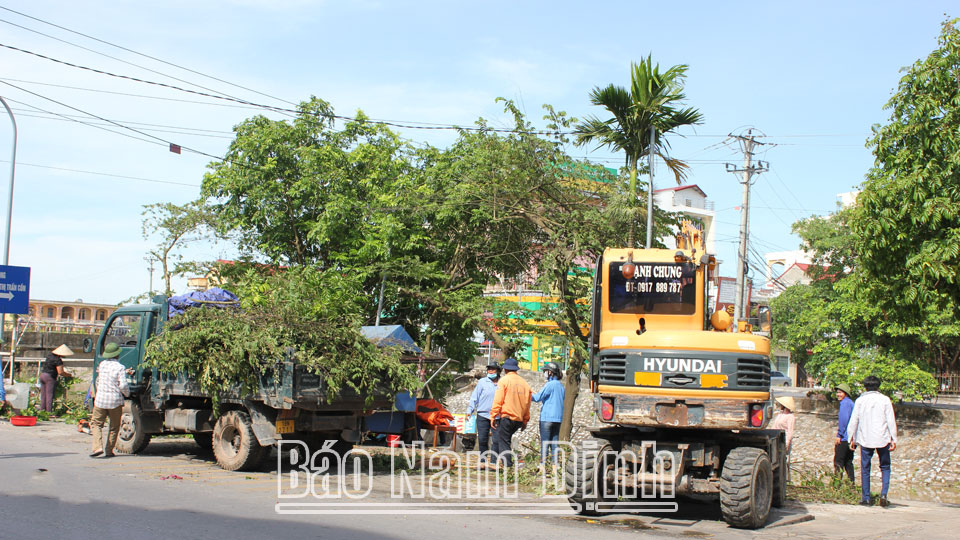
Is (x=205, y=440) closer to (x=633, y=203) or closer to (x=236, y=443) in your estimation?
(x=236, y=443)

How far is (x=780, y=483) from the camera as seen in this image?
386 inches

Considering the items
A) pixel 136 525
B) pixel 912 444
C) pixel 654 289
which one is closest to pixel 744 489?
pixel 654 289

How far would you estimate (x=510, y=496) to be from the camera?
10.2 m

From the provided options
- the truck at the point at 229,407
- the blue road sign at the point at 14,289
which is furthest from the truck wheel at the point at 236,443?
the blue road sign at the point at 14,289

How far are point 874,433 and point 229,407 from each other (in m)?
8.84

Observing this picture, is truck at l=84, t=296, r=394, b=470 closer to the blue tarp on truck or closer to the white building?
the blue tarp on truck

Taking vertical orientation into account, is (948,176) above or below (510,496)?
above

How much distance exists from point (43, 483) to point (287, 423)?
9.66ft

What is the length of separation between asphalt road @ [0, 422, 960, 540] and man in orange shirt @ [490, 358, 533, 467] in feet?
9.12

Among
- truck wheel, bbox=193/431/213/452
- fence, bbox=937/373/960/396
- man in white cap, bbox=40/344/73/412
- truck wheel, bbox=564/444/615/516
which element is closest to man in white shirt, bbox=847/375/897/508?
truck wheel, bbox=564/444/615/516

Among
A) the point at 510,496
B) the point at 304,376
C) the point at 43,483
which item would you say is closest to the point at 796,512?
the point at 510,496

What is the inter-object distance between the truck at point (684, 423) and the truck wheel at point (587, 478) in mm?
11

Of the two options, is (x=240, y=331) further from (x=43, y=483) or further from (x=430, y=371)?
Answer: (x=430, y=371)

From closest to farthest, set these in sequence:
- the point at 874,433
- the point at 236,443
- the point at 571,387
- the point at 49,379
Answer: the point at 874,433 < the point at 236,443 < the point at 571,387 < the point at 49,379
